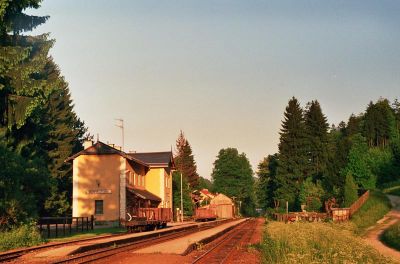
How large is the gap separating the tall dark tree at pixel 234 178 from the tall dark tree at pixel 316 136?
47.9m

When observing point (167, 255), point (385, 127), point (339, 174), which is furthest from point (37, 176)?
point (385, 127)

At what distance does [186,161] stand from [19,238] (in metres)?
102

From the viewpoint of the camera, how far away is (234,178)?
143750mm

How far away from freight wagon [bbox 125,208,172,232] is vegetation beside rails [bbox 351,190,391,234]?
16250mm

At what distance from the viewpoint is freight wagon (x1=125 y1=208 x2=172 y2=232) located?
40.2m

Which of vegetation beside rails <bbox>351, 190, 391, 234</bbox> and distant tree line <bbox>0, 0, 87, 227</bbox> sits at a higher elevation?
distant tree line <bbox>0, 0, 87, 227</bbox>

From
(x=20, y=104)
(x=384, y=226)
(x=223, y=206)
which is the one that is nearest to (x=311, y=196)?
(x=223, y=206)

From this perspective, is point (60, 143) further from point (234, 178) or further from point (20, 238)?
point (234, 178)

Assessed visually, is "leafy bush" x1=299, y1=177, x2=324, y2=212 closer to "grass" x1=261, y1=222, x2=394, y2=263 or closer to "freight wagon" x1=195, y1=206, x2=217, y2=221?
"freight wagon" x1=195, y1=206, x2=217, y2=221

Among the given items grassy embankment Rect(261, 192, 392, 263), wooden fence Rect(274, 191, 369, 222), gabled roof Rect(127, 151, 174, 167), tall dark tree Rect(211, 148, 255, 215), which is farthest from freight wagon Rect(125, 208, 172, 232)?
tall dark tree Rect(211, 148, 255, 215)

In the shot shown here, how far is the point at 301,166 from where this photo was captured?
8719cm

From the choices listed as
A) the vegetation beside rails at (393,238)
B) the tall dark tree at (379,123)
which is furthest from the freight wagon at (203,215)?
the tall dark tree at (379,123)

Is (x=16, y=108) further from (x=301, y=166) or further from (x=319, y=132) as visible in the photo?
(x=319, y=132)

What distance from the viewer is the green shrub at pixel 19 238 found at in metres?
25.3
